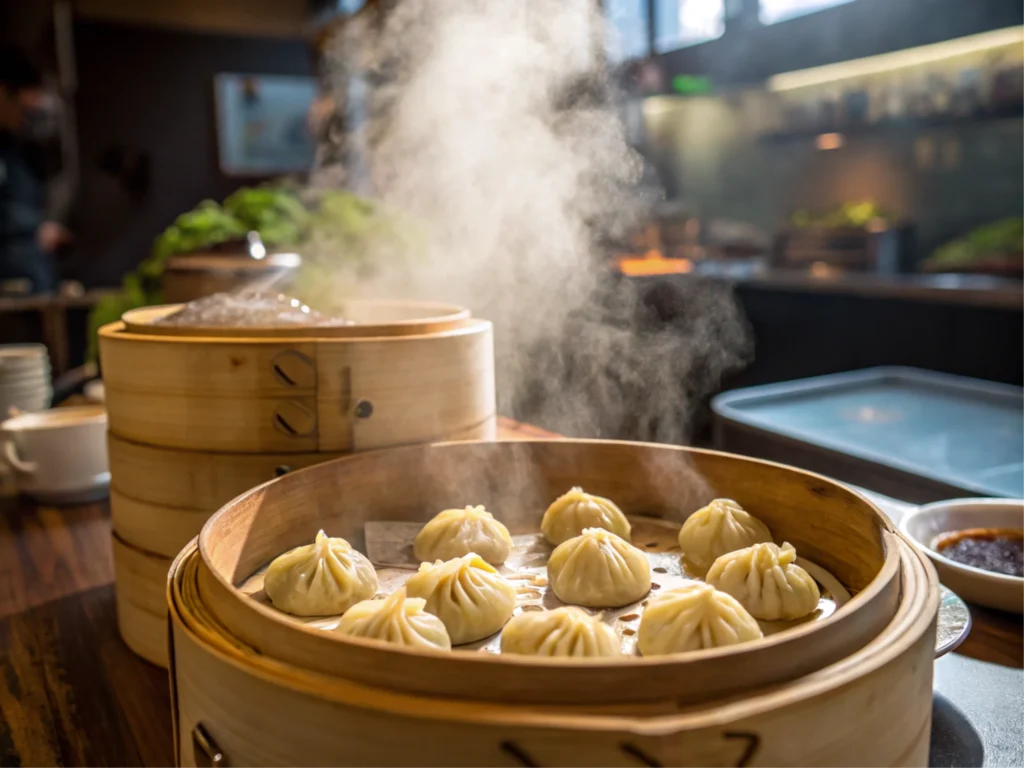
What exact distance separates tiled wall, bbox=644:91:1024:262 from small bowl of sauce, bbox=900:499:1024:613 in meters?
6.39

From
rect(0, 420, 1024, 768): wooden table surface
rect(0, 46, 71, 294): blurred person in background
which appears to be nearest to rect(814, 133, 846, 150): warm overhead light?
rect(0, 46, 71, 294): blurred person in background

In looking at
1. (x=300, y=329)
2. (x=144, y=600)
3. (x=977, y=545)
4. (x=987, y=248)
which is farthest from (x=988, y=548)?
(x=987, y=248)

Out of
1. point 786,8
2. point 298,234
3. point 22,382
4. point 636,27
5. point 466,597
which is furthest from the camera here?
point 636,27

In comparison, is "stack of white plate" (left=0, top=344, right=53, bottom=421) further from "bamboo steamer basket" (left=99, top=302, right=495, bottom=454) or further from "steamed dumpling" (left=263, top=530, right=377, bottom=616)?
"steamed dumpling" (left=263, top=530, right=377, bottom=616)

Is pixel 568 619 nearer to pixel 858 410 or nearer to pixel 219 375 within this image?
pixel 219 375

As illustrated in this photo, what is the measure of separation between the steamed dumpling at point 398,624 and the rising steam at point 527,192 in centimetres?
111

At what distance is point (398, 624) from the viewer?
40.6 inches

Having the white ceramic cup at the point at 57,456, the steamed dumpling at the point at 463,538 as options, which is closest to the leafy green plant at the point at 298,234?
the white ceramic cup at the point at 57,456

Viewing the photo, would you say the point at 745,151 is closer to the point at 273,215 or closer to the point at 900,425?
the point at 900,425

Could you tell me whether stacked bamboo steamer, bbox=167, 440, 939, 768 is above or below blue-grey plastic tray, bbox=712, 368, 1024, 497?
above

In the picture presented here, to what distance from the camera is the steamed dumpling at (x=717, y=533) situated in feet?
4.47

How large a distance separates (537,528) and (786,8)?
6.99 m

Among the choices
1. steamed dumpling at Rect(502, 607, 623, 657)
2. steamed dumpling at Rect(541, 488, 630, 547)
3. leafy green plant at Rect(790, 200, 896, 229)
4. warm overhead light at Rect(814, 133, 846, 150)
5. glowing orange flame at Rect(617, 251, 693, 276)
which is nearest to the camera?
steamed dumpling at Rect(502, 607, 623, 657)

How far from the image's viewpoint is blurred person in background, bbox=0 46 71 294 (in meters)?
6.80
